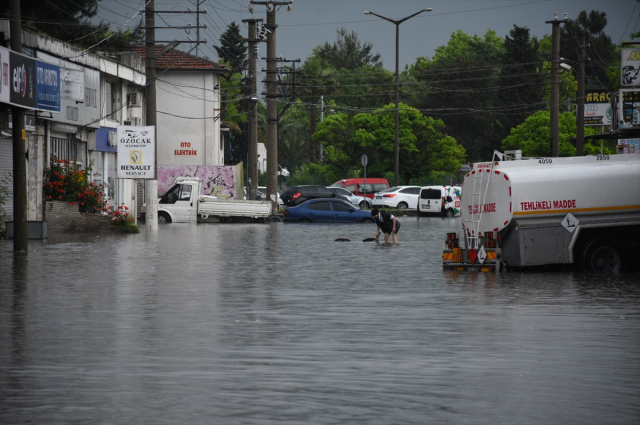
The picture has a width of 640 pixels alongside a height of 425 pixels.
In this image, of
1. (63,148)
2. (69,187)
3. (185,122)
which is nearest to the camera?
(69,187)

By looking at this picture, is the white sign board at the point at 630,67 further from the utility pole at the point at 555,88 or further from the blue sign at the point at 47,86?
the utility pole at the point at 555,88

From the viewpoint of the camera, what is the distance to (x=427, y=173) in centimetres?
8019

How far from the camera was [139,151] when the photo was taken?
39156 mm

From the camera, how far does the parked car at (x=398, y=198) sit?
63812mm

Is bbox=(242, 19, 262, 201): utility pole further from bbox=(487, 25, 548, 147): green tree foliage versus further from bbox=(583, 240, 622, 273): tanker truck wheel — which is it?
bbox=(487, 25, 548, 147): green tree foliage

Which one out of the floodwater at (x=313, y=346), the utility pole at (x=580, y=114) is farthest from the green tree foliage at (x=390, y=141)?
the floodwater at (x=313, y=346)

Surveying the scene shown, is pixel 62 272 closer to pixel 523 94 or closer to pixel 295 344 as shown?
pixel 295 344

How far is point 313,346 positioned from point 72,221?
88.8 ft

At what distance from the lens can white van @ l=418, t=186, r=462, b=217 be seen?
59.8 metres

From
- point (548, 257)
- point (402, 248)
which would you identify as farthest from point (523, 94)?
point (548, 257)

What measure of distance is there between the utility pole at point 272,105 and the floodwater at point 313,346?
3025 cm

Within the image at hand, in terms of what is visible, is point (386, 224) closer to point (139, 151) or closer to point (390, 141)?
point (139, 151)

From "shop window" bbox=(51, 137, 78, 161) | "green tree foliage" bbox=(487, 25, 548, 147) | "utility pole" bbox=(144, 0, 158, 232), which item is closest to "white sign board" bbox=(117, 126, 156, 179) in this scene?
"utility pole" bbox=(144, 0, 158, 232)

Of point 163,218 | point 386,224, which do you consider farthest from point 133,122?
point 386,224
